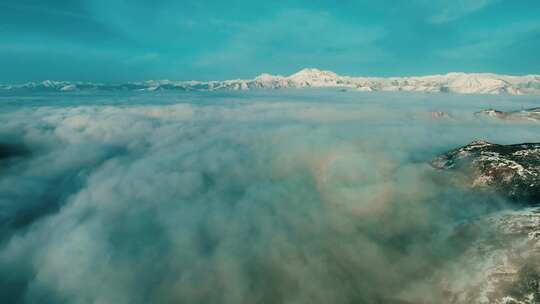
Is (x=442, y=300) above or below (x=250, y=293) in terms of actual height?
above

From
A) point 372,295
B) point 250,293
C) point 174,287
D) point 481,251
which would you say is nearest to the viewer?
point 481,251

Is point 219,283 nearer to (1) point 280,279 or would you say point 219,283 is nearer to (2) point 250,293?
(2) point 250,293

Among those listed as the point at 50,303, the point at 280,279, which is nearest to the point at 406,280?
the point at 280,279

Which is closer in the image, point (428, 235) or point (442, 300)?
point (442, 300)

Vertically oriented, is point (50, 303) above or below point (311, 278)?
below

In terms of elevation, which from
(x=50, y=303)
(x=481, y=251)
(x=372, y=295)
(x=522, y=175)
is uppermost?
(x=522, y=175)

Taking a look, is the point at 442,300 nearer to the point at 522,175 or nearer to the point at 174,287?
the point at 522,175

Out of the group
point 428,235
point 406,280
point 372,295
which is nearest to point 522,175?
point 428,235

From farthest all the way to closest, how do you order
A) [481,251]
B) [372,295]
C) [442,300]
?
[372,295]
[481,251]
[442,300]

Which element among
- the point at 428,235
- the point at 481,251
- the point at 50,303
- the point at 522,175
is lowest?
the point at 50,303
